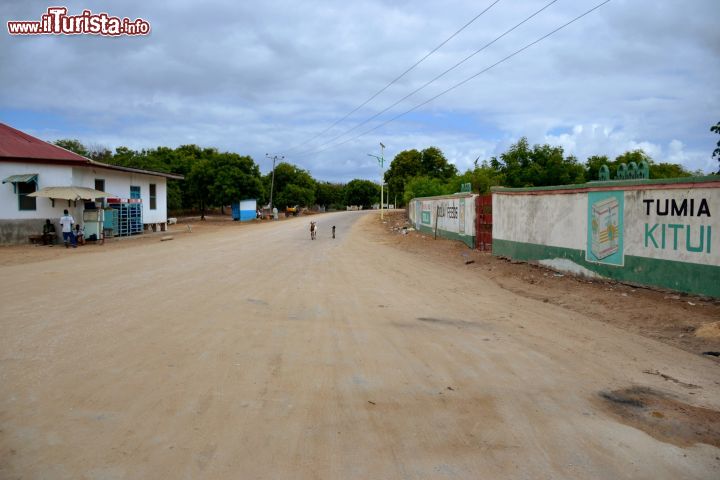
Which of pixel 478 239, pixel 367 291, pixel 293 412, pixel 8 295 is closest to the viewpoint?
pixel 293 412

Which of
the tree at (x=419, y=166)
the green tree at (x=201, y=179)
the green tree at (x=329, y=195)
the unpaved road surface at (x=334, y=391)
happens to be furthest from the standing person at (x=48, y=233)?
the green tree at (x=329, y=195)

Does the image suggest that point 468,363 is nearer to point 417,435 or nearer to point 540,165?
point 417,435

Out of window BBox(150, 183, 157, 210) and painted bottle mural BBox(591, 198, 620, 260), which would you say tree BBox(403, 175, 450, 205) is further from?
painted bottle mural BBox(591, 198, 620, 260)

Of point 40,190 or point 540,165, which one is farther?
point 540,165

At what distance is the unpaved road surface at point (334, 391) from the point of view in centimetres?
378

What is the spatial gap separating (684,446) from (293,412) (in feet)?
10.5

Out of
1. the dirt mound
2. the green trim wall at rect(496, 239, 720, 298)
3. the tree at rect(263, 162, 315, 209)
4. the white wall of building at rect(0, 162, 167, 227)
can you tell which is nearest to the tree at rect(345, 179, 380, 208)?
the tree at rect(263, 162, 315, 209)

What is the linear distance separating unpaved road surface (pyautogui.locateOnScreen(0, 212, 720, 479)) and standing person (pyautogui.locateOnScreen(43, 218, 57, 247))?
16.1 meters

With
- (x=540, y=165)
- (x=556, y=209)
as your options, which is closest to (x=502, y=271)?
(x=556, y=209)

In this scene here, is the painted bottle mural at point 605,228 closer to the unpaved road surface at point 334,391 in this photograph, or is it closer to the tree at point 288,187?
the unpaved road surface at point 334,391

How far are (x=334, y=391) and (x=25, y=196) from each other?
81.3 feet

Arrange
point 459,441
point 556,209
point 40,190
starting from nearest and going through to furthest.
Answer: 1. point 459,441
2. point 556,209
3. point 40,190

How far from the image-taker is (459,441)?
4094 mm

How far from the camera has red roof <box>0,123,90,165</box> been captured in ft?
79.0
